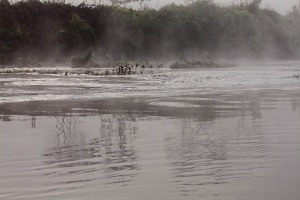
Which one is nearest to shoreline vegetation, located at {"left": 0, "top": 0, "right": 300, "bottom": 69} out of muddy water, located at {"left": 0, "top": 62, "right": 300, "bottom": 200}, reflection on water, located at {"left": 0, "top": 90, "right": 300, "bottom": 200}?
muddy water, located at {"left": 0, "top": 62, "right": 300, "bottom": 200}

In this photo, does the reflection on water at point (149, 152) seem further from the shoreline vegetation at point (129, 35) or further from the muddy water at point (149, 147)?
the shoreline vegetation at point (129, 35)

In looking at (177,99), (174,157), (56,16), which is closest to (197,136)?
(174,157)

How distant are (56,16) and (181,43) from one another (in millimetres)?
9960

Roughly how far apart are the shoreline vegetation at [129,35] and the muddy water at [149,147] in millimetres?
13293

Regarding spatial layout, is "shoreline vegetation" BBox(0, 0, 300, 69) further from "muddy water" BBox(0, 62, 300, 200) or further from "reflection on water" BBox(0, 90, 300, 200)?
"reflection on water" BBox(0, 90, 300, 200)

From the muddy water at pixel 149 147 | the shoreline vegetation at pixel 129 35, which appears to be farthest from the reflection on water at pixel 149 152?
the shoreline vegetation at pixel 129 35

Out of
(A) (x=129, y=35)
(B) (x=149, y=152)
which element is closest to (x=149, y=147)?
(B) (x=149, y=152)

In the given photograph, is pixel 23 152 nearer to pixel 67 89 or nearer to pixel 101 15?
pixel 67 89

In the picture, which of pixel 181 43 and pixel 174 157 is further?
pixel 181 43

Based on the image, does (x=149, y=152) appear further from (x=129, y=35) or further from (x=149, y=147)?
(x=129, y=35)

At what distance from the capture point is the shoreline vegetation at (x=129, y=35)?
33062 millimetres

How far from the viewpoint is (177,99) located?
572 inches

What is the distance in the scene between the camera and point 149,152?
23.1ft

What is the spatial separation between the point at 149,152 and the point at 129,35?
32.1 metres
